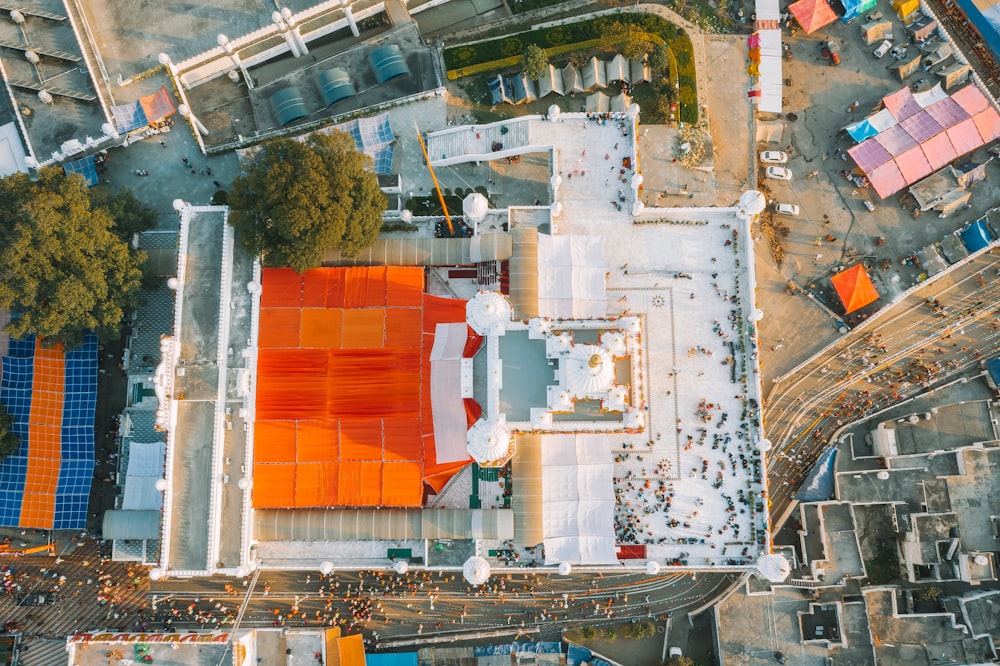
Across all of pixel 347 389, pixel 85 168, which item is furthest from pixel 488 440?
pixel 85 168

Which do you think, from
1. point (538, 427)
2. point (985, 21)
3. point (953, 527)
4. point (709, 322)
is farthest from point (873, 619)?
point (985, 21)

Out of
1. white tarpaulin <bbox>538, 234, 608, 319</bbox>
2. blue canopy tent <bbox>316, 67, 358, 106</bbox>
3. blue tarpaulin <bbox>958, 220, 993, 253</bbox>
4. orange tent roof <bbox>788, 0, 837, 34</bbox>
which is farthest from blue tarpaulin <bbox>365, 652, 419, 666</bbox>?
orange tent roof <bbox>788, 0, 837, 34</bbox>

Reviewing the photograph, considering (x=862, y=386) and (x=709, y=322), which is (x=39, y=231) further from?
(x=862, y=386)

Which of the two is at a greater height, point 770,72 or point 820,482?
point 770,72

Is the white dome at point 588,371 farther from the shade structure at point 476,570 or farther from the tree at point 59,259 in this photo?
the tree at point 59,259

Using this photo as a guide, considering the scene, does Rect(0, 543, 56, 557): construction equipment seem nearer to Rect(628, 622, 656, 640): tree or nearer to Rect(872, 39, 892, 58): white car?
Rect(628, 622, 656, 640): tree

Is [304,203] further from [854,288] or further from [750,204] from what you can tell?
[854,288]

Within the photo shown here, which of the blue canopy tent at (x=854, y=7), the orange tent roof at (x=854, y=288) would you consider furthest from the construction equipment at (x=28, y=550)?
the blue canopy tent at (x=854, y=7)

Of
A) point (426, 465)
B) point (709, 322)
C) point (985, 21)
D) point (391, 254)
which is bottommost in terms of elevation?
point (426, 465)
